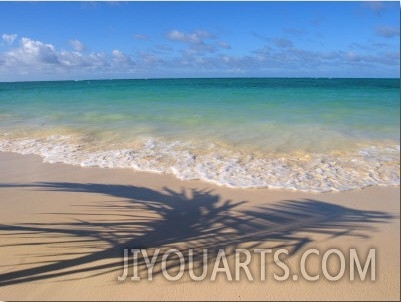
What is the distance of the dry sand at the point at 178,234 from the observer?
11.0 ft

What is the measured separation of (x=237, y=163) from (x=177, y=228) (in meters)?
3.58

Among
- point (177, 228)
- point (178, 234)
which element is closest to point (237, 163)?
point (177, 228)

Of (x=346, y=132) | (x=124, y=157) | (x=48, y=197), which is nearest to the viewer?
(x=48, y=197)

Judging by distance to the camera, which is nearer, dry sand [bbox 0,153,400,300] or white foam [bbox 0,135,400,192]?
dry sand [bbox 0,153,400,300]

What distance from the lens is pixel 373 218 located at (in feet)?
15.5

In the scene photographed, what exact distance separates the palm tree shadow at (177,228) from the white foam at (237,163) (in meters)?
0.96

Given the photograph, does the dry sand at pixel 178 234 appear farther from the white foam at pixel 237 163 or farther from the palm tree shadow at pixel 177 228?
the white foam at pixel 237 163

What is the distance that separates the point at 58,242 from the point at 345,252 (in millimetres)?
3245

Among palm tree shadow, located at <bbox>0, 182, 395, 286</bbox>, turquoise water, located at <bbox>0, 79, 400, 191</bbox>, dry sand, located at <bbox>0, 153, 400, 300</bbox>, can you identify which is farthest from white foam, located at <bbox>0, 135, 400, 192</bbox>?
palm tree shadow, located at <bbox>0, 182, 395, 286</bbox>

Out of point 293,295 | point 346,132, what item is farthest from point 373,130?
point 293,295

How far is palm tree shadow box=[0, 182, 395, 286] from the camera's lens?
3929mm

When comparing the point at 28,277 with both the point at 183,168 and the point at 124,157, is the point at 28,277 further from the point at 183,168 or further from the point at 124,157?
the point at 124,157

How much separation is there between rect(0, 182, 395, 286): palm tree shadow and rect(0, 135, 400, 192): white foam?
96 cm

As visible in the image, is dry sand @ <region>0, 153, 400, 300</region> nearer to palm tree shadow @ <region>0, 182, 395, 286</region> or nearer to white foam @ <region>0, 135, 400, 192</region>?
palm tree shadow @ <region>0, 182, 395, 286</region>
